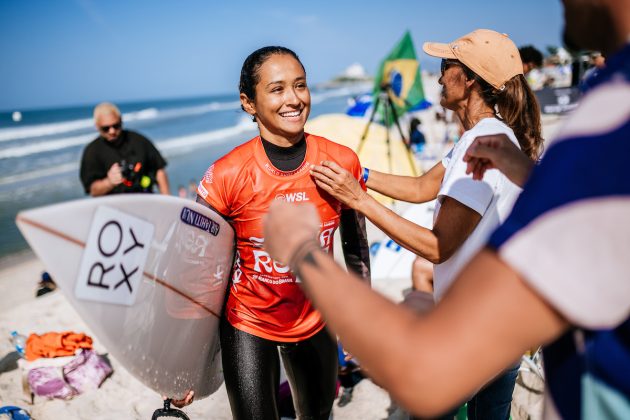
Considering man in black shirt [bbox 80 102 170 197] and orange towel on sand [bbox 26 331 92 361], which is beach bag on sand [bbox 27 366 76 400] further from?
man in black shirt [bbox 80 102 170 197]

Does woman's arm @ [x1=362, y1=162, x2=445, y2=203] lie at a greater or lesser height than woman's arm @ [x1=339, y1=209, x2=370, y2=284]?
greater

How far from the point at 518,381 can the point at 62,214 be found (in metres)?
3.11

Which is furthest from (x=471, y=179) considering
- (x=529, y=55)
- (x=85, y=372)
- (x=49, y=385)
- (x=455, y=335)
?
(x=529, y=55)

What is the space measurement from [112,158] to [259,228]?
11.9ft

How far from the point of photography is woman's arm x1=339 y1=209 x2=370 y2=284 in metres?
2.44

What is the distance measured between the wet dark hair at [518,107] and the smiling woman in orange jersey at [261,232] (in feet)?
2.49

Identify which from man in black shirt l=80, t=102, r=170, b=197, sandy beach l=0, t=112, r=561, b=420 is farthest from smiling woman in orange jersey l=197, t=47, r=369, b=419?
man in black shirt l=80, t=102, r=170, b=197

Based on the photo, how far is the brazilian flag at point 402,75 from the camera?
788 cm

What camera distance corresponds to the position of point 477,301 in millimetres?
625

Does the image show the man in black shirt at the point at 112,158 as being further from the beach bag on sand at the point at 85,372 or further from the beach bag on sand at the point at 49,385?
the beach bag on sand at the point at 49,385

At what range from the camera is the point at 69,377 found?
3.55 m

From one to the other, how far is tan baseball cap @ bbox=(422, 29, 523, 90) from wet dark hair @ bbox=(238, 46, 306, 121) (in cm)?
85

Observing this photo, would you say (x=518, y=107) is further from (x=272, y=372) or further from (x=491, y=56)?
(x=272, y=372)

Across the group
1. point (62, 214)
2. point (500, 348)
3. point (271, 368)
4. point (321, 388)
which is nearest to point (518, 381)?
point (321, 388)
